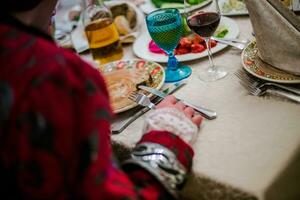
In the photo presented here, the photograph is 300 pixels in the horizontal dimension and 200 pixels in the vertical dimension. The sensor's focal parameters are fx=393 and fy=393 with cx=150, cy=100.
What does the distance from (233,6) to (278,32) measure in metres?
0.49

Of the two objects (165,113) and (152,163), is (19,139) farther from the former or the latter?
(165,113)

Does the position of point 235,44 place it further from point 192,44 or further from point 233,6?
point 233,6

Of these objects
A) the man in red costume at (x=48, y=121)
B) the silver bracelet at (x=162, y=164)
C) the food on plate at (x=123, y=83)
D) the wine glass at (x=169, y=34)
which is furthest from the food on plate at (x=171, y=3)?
the man in red costume at (x=48, y=121)

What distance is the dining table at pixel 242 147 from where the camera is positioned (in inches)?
25.7

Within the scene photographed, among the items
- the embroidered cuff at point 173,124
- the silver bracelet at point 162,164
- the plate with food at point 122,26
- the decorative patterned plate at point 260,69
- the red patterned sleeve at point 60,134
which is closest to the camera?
the red patterned sleeve at point 60,134

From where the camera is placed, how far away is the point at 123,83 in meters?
1.00

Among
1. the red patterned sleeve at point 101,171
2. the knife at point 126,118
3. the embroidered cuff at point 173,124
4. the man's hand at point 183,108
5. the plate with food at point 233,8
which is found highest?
the red patterned sleeve at point 101,171

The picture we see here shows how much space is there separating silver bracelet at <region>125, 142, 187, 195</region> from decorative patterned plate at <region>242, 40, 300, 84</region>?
0.33 metres

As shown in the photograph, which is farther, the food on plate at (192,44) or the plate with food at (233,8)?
the plate with food at (233,8)

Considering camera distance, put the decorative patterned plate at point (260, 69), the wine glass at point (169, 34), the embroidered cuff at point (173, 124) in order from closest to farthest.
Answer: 1. the embroidered cuff at point (173, 124)
2. the decorative patterned plate at point (260, 69)
3. the wine glass at point (169, 34)

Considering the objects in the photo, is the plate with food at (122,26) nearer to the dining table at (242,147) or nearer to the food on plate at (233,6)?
the food on plate at (233,6)

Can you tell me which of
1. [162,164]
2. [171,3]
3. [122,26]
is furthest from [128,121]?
[171,3]

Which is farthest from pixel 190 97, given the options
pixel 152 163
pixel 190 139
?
pixel 152 163

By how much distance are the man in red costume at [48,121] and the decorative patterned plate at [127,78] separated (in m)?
0.41
